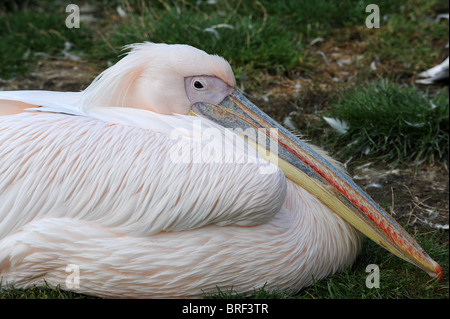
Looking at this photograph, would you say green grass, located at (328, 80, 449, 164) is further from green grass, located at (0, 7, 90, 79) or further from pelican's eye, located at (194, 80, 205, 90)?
green grass, located at (0, 7, 90, 79)

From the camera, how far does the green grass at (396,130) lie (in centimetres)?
427

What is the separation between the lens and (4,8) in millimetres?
6223

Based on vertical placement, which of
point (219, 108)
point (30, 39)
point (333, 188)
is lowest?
point (333, 188)

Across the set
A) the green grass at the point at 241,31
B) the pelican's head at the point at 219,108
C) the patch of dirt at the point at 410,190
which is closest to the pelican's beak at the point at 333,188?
the pelican's head at the point at 219,108

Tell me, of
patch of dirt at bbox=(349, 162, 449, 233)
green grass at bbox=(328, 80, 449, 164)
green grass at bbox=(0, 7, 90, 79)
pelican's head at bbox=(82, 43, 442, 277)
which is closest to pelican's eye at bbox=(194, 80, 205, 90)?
pelican's head at bbox=(82, 43, 442, 277)

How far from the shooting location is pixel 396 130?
4.33 m

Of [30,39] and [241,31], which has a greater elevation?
[30,39]

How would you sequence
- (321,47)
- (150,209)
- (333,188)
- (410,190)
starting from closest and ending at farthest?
(150,209), (333,188), (410,190), (321,47)

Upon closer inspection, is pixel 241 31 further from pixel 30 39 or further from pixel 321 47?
pixel 30 39

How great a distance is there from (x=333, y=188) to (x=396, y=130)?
1565mm

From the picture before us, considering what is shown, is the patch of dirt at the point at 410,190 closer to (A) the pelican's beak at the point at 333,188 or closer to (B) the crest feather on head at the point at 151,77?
(A) the pelican's beak at the point at 333,188

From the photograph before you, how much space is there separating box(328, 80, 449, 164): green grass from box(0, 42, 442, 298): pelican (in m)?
1.40

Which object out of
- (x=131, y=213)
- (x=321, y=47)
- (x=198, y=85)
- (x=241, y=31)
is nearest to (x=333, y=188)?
(x=198, y=85)

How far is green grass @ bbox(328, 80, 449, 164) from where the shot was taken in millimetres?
4270
